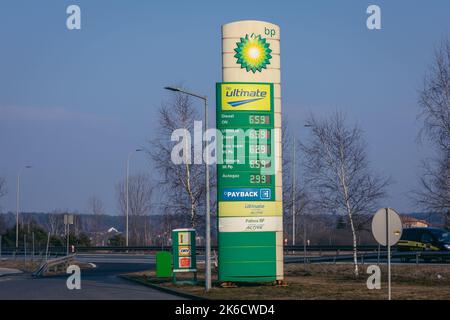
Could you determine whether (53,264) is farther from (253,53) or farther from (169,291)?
(253,53)

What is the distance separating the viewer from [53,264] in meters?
49.4

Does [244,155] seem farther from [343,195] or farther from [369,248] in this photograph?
[369,248]

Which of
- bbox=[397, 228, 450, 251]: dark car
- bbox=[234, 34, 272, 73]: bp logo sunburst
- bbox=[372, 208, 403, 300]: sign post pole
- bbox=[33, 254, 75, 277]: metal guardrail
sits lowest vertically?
bbox=[33, 254, 75, 277]: metal guardrail

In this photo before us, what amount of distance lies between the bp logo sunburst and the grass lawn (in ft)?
27.2

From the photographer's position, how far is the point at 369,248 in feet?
178

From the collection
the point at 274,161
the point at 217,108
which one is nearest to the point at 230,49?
the point at 217,108

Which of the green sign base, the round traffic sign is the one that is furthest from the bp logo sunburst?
the round traffic sign

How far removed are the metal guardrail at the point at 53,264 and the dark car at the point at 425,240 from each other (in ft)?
71.9

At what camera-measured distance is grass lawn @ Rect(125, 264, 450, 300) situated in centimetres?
2595

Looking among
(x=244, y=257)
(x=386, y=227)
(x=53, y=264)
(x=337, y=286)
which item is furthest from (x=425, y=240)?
(x=386, y=227)

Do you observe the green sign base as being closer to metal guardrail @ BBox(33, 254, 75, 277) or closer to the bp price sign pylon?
the bp price sign pylon

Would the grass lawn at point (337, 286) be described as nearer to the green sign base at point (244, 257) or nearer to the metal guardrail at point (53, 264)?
the green sign base at point (244, 257)

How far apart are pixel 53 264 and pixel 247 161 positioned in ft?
76.2

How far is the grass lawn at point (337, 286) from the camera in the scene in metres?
26.0
